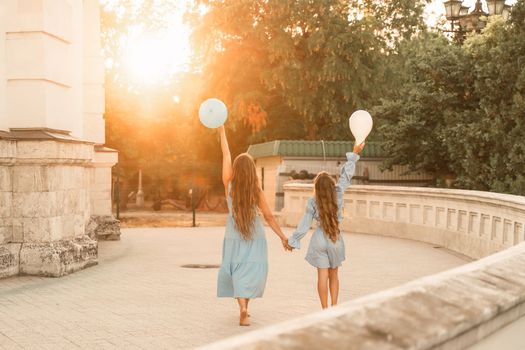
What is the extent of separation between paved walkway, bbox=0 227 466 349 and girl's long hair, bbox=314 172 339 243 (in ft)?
3.53

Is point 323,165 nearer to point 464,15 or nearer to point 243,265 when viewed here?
point 464,15

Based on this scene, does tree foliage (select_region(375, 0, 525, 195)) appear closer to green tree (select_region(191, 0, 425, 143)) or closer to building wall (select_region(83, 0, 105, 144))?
green tree (select_region(191, 0, 425, 143))

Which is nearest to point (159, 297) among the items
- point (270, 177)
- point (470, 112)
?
point (470, 112)

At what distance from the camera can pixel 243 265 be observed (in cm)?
843

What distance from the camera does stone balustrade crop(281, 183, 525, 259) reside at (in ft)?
43.5

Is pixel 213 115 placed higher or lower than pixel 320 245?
higher

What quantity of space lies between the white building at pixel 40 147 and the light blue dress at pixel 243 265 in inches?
171

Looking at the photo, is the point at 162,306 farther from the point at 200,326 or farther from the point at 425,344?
the point at 425,344

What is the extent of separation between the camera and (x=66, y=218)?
1270 centimetres

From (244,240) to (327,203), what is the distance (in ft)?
3.14

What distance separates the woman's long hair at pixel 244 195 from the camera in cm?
838

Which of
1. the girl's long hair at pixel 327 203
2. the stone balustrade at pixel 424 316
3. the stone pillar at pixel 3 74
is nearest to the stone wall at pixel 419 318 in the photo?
the stone balustrade at pixel 424 316

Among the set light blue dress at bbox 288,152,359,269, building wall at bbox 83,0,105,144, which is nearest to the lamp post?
building wall at bbox 83,0,105,144

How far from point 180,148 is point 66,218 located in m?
Result: 36.1
